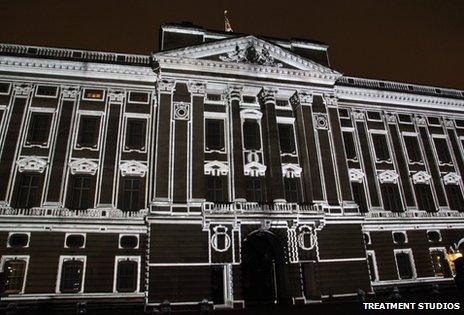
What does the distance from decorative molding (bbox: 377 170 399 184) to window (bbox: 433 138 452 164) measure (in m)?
7.31

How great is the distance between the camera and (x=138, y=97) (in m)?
34.3

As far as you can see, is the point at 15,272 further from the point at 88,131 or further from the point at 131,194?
the point at 88,131

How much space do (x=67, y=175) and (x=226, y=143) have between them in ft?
45.5

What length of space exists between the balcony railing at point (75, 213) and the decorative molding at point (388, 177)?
78.1ft

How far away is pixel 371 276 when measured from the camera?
108 ft

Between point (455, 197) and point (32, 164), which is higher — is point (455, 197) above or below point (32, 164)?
below

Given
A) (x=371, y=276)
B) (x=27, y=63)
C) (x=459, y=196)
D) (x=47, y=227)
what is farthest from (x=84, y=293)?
(x=459, y=196)

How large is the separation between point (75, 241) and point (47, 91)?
46.6ft

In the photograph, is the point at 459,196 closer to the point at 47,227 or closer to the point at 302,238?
the point at 302,238

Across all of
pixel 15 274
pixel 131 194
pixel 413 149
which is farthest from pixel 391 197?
pixel 15 274

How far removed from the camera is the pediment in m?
33.1

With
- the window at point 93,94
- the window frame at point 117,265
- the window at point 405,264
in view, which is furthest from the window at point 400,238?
the window at point 93,94

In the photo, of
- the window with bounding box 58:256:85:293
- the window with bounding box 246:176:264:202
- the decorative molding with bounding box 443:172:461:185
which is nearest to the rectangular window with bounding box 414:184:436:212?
the decorative molding with bounding box 443:172:461:185

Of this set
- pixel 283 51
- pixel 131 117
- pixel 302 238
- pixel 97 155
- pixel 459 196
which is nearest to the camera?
pixel 302 238
